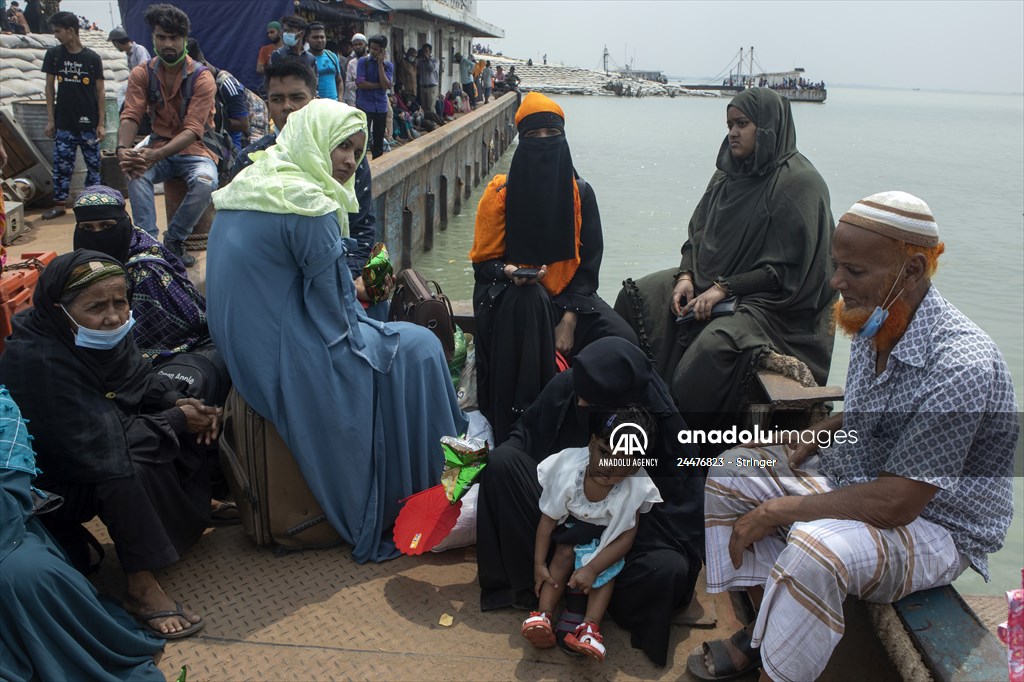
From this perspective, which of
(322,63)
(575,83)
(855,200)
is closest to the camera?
(322,63)

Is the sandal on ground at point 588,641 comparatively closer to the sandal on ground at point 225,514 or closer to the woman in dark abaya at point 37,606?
the woman in dark abaya at point 37,606

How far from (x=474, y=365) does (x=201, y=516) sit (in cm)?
156

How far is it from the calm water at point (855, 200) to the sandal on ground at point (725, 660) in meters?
3.08

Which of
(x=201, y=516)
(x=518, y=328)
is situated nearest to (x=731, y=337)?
(x=518, y=328)

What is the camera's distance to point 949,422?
2.06 metres

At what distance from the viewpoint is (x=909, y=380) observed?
7.25 ft

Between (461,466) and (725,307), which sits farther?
(725,307)

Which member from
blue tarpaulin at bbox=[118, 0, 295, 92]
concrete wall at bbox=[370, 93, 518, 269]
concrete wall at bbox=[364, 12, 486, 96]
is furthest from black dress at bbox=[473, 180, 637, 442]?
concrete wall at bbox=[364, 12, 486, 96]

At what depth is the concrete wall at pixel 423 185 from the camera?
27.1ft

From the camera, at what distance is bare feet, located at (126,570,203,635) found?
98.3 inches

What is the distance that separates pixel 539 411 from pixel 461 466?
0.35 m

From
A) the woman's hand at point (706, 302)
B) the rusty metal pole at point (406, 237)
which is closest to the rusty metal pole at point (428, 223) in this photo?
the rusty metal pole at point (406, 237)

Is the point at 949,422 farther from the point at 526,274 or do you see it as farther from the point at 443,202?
the point at 443,202

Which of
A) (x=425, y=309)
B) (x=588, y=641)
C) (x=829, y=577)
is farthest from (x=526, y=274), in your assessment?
(x=829, y=577)
